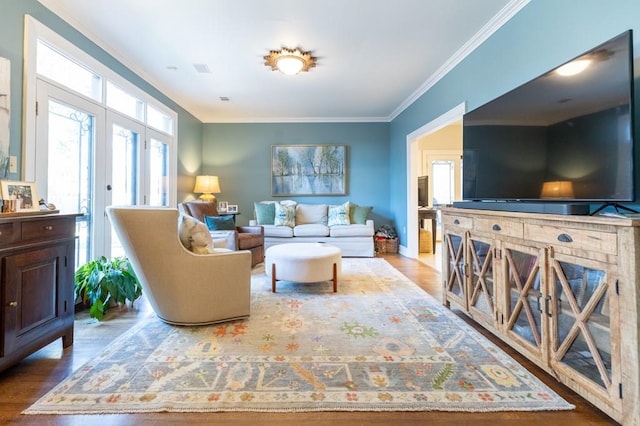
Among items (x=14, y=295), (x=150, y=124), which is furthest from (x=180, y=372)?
(x=150, y=124)

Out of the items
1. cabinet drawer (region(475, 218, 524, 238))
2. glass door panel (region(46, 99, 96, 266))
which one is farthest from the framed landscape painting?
cabinet drawer (region(475, 218, 524, 238))

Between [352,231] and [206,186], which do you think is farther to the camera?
[206,186]

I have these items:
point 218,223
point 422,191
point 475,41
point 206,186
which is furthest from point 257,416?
point 422,191

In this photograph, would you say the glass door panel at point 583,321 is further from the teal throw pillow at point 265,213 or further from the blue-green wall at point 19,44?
the teal throw pillow at point 265,213

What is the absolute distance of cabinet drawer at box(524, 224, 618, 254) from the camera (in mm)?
1231

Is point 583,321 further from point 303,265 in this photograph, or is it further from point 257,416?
point 303,265

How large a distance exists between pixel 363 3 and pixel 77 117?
2809 mm

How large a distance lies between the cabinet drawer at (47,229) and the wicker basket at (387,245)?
4519 mm

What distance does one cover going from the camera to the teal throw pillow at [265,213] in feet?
17.9

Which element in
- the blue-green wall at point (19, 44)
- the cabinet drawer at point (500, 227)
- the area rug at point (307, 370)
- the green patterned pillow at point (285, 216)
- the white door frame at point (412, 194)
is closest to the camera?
the area rug at point (307, 370)

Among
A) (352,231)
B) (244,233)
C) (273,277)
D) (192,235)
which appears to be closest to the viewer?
(192,235)

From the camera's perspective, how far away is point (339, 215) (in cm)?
545

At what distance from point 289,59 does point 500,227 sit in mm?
2618

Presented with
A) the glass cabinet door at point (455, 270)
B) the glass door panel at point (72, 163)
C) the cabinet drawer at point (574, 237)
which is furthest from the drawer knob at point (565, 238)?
the glass door panel at point (72, 163)
